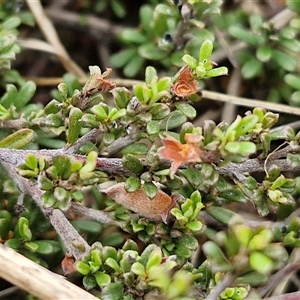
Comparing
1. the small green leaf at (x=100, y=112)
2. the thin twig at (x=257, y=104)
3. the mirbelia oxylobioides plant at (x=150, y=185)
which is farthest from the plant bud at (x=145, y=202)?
the thin twig at (x=257, y=104)

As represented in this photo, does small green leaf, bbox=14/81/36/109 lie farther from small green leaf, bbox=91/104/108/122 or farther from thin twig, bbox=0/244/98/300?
thin twig, bbox=0/244/98/300

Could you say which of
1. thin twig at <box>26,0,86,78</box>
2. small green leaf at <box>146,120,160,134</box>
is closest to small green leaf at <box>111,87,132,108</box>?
small green leaf at <box>146,120,160,134</box>

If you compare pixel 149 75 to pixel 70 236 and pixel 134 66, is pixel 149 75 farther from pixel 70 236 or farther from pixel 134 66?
pixel 134 66

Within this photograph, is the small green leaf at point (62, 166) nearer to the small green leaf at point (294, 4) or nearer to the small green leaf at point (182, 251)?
the small green leaf at point (182, 251)

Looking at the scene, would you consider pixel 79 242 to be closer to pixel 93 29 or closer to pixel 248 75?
pixel 248 75

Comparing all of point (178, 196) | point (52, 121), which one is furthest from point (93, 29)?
point (178, 196)

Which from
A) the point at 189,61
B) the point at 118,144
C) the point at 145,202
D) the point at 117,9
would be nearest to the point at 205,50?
the point at 189,61

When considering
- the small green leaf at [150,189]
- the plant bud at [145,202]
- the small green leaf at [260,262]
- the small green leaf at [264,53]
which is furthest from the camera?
the small green leaf at [264,53]
